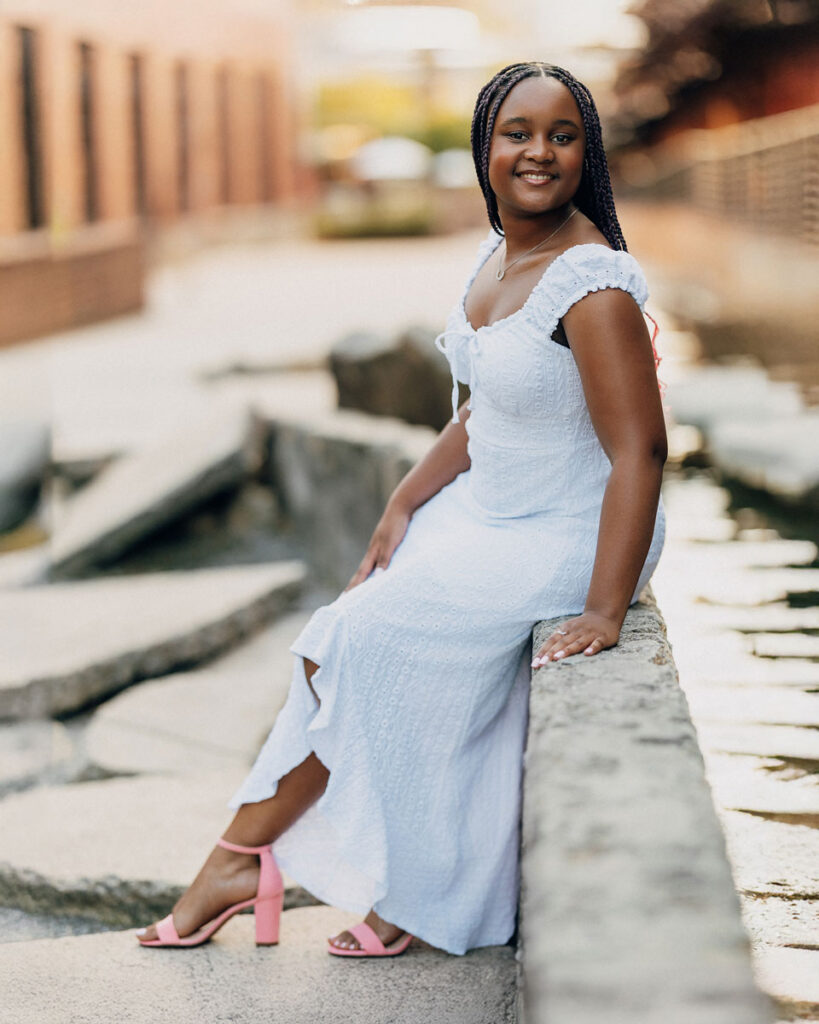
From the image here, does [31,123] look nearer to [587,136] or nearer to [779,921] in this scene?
[587,136]

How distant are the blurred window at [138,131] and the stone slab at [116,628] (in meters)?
15.7

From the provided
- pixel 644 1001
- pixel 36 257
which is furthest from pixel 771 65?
pixel 644 1001

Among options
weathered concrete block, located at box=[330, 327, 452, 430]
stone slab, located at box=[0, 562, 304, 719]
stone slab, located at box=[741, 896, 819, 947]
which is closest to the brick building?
weathered concrete block, located at box=[330, 327, 452, 430]

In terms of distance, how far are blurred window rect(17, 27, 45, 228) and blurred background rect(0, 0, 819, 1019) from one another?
5 cm

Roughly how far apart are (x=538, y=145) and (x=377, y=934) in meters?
1.42

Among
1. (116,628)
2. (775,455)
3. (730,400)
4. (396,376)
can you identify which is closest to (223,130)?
(730,400)

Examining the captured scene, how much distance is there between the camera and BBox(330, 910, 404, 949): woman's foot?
2504 millimetres

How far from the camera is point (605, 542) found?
217cm

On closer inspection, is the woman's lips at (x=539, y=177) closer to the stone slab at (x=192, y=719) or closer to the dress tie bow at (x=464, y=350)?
the dress tie bow at (x=464, y=350)

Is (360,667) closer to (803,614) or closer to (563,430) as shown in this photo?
(563,430)

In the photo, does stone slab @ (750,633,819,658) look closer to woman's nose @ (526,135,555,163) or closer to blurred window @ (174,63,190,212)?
woman's nose @ (526,135,555,163)

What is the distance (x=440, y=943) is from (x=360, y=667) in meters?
0.55

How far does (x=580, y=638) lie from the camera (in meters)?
2.06

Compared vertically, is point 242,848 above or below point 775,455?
below
